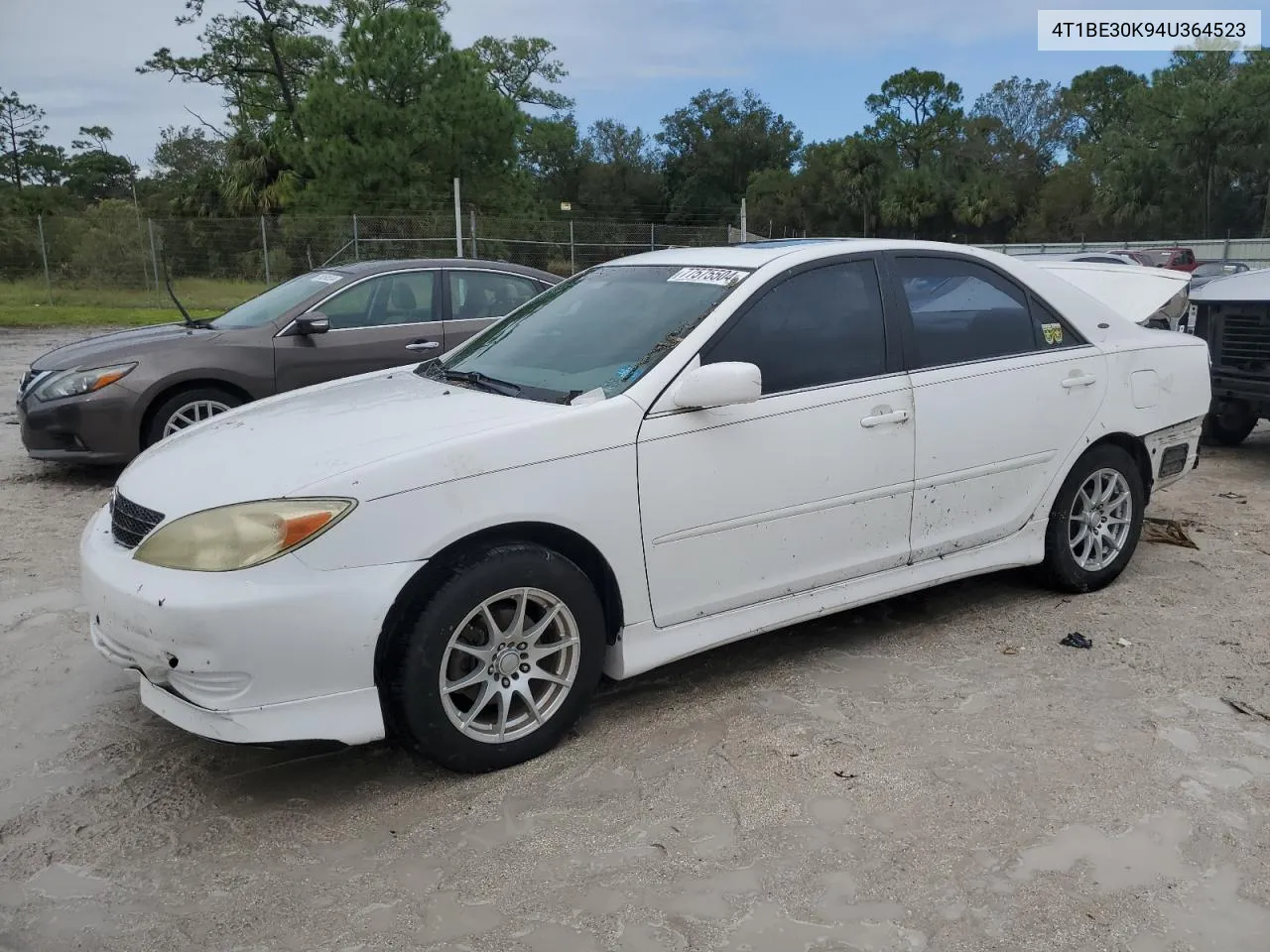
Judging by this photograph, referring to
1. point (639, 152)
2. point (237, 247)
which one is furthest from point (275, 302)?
point (639, 152)

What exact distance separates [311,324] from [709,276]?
4112mm

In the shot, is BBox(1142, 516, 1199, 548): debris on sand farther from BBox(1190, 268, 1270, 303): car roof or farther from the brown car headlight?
the brown car headlight


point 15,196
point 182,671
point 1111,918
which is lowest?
point 1111,918

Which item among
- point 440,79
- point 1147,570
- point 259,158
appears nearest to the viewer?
point 1147,570

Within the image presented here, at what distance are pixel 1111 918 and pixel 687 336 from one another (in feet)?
7.10

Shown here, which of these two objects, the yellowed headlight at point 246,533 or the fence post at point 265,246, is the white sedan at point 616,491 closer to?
the yellowed headlight at point 246,533

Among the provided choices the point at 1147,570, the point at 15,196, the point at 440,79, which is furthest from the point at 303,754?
the point at 15,196

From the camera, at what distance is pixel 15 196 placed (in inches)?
1766

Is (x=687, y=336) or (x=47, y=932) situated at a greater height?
(x=687, y=336)

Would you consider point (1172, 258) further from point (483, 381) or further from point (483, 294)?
point (483, 381)

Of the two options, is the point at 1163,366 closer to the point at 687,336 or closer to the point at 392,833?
the point at 687,336

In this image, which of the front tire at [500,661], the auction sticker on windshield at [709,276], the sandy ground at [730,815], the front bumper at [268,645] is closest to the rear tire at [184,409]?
the sandy ground at [730,815]

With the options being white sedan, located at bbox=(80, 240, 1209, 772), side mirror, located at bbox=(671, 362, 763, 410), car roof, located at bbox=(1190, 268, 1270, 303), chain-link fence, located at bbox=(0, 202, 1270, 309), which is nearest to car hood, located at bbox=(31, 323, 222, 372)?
Answer: white sedan, located at bbox=(80, 240, 1209, 772)

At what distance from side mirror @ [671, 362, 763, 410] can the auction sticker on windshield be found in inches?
20.9
